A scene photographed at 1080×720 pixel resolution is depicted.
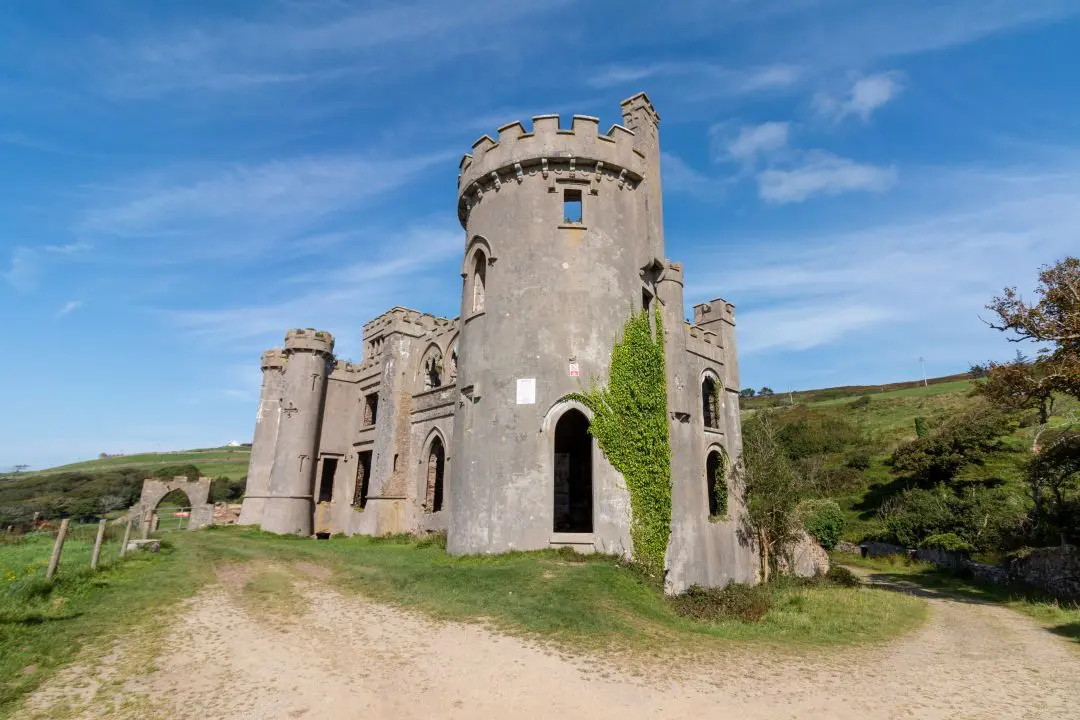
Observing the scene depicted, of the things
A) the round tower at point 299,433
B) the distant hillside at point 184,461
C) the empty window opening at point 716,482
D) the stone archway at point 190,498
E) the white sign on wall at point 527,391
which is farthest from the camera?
the distant hillside at point 184,461

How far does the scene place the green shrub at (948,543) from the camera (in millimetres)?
29595

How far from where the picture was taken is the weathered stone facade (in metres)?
15.3

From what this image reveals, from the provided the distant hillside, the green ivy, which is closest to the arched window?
the green ivy

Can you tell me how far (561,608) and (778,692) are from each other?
3.94 metres

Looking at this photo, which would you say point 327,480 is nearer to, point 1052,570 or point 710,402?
point 710,402

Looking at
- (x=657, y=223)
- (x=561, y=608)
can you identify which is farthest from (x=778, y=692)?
(x=657, y=223)

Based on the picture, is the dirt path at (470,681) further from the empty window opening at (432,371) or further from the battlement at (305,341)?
the battlement at (305,341)

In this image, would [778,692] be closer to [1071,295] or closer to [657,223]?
[657,223]

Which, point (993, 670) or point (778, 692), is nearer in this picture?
point (778, 692)

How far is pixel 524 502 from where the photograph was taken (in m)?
15.0

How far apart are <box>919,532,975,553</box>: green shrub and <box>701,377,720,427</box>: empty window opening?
1806cm

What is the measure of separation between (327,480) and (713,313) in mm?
22809

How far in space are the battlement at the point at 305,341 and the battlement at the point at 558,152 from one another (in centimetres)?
1706

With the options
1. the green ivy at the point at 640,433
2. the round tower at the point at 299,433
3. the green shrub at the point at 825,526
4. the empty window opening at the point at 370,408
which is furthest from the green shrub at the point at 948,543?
the round tower at the point at 299,433
